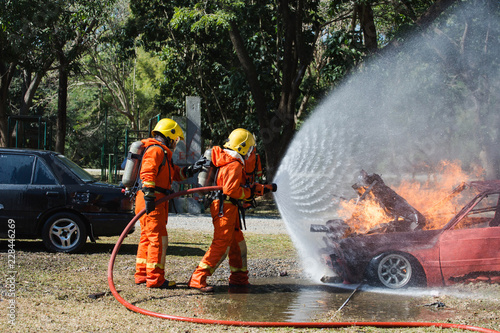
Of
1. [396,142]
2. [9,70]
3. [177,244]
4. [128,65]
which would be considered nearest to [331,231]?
[177,244]

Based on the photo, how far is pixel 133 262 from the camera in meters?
8.13

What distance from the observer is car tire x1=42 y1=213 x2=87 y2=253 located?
334 inches

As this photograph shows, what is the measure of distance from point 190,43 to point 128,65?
19.3 m

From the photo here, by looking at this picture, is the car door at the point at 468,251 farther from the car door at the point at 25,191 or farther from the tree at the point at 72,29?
the tree at the point at 72,29

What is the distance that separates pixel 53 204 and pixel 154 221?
272 centimetres

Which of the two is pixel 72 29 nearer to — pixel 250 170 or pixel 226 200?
pixel 250 170

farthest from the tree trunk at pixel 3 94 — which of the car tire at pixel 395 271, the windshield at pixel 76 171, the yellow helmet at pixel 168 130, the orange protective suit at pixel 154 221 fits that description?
the car tire at pixel 395 271

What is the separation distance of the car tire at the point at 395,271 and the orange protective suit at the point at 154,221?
2565 millimetres

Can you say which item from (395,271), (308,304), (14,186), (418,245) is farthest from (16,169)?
(418,245)

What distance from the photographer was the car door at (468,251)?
646cm

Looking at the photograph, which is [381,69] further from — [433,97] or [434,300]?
[434,300]

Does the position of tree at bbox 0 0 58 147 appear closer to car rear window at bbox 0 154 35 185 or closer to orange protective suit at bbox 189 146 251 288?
car rear window at bbox 0 154 35 185

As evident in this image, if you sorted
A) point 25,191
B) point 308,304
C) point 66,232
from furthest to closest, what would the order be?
point 66,232, point 25,191, point 308,304

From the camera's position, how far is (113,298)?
6.03m
